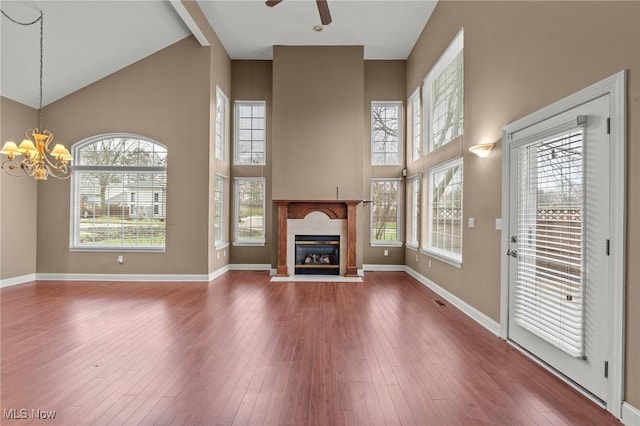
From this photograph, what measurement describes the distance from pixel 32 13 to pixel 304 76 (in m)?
4.31

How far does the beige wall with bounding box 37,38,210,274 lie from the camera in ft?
20.0

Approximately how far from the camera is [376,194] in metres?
7.59

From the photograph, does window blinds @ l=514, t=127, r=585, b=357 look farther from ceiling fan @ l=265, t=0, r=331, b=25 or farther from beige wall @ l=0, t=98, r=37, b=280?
beige wall @ l=0, t=98, r=37, b=280

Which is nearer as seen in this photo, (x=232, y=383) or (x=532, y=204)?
(x=232, y=383)

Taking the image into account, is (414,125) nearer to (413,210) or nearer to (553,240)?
(413,210)

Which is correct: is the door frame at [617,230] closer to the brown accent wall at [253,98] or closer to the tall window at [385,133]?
the tall window at [385,133]

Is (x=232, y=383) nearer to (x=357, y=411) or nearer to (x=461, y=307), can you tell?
(x=357, y=411)

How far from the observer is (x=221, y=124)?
7078 millimetres

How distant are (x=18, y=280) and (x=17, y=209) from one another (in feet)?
4.07

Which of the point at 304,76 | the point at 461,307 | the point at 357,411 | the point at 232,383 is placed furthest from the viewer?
the point at 304,76

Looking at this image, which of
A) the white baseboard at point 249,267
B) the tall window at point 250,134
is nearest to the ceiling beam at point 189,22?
the tall window at point 250,134

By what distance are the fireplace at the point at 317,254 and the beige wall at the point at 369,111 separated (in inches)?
35.9

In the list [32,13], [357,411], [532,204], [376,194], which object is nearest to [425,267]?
[376,194]

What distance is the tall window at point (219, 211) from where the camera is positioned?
6811 mm
